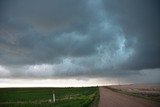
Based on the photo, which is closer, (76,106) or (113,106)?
(76,106)

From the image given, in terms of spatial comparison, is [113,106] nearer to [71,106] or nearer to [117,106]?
[117,106]

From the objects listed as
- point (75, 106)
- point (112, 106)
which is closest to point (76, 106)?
point (75, 106)

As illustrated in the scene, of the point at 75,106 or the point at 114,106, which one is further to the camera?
the point at 114,106

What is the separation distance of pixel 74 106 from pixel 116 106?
4634mm

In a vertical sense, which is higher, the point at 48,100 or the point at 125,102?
the point at 48,100

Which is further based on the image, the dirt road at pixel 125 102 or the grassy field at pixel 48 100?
the grassy field at pixel 48 100

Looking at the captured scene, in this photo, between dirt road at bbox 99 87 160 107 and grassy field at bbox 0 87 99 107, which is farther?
grassy field at bbox 0 87 99 107

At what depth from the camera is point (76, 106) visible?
91.8ft

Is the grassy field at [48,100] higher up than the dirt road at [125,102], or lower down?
higher up

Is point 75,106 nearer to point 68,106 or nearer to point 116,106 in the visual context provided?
point 68,106

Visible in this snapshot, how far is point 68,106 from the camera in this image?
94.4 feet

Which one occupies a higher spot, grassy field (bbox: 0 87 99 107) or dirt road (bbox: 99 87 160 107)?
grassy field (bbox: 0 87 99 107)

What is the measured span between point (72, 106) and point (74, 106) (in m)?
0.26

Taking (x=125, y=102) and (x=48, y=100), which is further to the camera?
(x=48, y=100)
